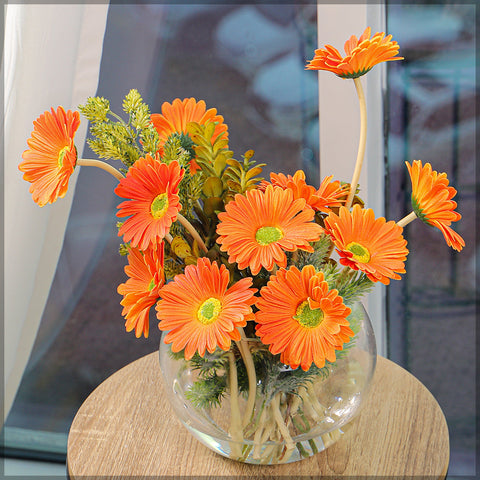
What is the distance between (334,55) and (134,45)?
735 mm

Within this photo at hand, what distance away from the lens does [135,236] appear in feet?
1.35

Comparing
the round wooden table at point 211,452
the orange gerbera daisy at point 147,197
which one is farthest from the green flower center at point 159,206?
the round wooden table at point 211,452

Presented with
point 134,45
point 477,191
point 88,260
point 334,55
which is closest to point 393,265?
point 334,55

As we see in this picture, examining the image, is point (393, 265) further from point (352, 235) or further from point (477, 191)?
point (477, 191)

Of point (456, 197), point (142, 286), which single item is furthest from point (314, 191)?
point (456, 197)

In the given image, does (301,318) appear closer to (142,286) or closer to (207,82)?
(142,286)

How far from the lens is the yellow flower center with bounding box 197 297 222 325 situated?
41 centimetres

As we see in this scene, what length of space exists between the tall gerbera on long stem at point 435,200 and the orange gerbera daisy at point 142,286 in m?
0.24

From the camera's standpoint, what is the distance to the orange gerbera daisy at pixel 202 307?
15.7 inches

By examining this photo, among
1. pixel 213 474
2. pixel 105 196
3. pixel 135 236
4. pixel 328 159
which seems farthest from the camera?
pixel 105 196

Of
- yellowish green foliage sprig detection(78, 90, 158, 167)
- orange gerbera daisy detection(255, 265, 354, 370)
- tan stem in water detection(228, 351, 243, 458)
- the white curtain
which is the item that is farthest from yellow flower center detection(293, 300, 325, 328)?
the white curtain

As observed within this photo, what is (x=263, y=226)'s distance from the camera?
432mm

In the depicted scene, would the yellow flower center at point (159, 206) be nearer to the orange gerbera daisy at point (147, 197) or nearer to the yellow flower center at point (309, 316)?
the orange gerbera daisy at point (147, 197)

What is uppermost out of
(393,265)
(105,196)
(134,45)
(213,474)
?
(134,45)
